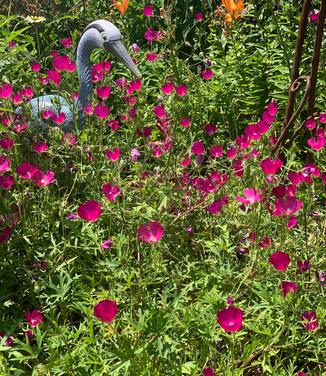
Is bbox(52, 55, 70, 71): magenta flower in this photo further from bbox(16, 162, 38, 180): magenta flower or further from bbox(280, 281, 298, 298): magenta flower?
bbox(280, 281, 298, 298): magenta flower

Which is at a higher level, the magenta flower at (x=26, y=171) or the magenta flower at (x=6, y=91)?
the magenta flower at (x=6, y=91)

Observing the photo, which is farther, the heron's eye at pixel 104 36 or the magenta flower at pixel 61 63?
the heron's eye at pixel 104 36

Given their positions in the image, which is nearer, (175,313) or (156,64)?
(175,313)

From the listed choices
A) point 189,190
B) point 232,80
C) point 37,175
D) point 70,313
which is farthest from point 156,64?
point 70,313

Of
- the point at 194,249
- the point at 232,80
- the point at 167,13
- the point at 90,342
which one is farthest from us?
the point at 232,80

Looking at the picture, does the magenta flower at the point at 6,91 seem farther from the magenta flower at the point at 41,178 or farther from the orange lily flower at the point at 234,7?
the orange lily flower at the point at 234,7

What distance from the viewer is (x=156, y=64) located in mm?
3682

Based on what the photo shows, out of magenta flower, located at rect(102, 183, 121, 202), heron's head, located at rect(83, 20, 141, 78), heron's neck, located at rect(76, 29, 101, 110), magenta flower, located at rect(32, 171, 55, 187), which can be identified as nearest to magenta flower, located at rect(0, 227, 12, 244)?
magenta flower, located at rect(32, 171, 55, 187)

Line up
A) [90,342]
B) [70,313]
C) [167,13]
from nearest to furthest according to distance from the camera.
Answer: [90,342] → [70,313] → [167,13]

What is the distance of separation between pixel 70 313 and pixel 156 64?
182 cm

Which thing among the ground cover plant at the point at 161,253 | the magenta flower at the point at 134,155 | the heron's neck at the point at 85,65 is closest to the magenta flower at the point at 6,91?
the ground cover plant at the point at 161,253

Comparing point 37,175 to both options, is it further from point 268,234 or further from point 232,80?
point 232,80

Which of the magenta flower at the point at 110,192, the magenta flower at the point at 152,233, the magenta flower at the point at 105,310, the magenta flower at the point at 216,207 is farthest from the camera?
the magenta flower at the point at 216,207

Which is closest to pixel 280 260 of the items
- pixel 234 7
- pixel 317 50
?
pixel 317 50
